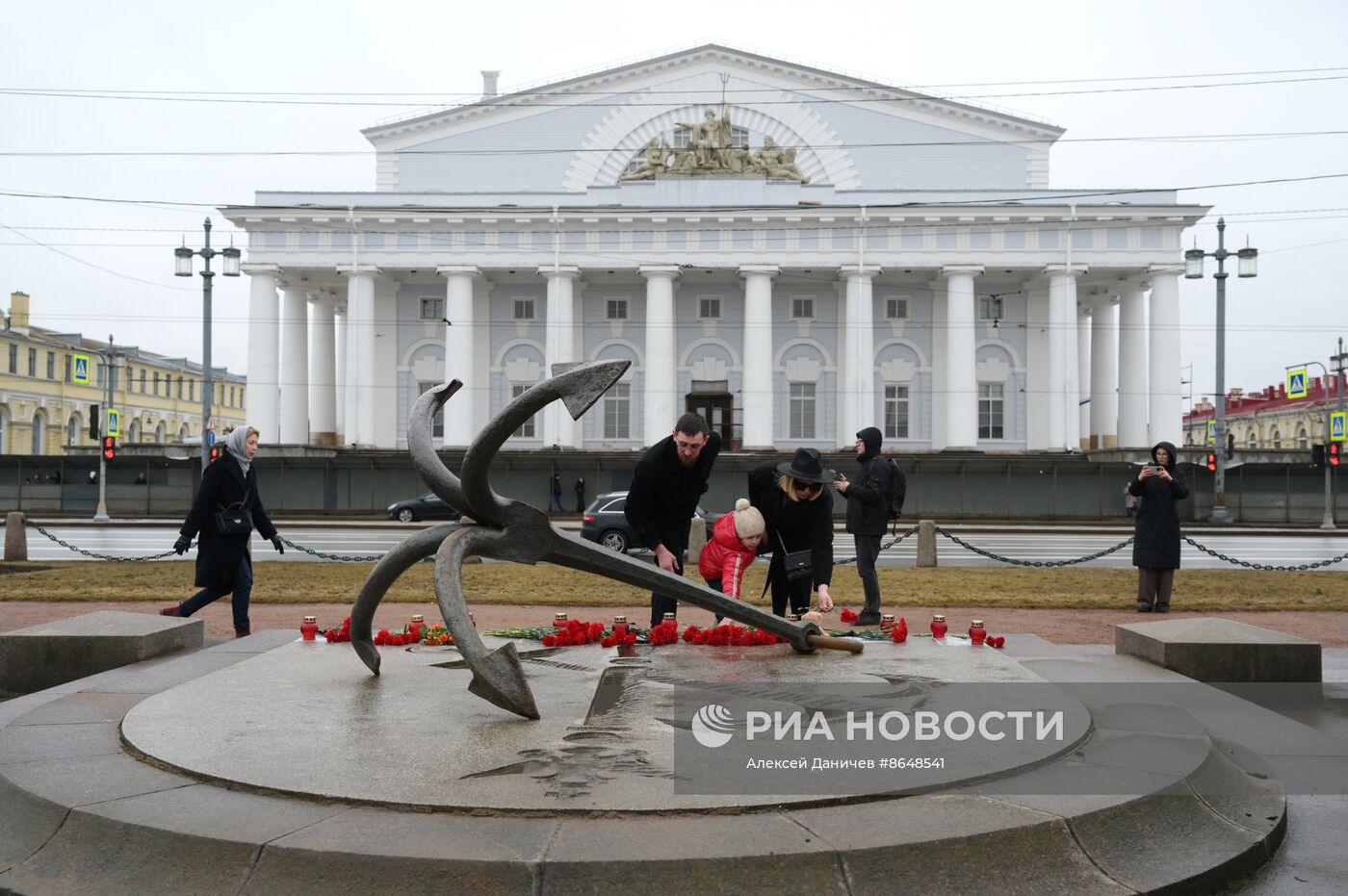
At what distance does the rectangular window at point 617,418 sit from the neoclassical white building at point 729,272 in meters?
0.14

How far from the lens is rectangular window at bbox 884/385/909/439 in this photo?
164 ft

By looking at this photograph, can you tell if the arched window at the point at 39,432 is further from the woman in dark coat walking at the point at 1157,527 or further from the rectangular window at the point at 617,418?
the woman in dark coat walking at the point at 1157,527

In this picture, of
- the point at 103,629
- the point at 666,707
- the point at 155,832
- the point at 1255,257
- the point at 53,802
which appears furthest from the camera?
the point at 1255,257

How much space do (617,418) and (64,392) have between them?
52.9m

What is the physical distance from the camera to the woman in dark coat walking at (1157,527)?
40.4 feet

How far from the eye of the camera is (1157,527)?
488 inches

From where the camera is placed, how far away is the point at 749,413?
154 feet

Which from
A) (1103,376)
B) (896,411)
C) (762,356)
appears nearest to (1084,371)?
(1103,376)

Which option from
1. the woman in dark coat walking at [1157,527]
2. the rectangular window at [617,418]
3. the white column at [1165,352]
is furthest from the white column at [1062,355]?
the woman in dark coat walking at [1157,527]

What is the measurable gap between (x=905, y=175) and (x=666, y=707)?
4978cm

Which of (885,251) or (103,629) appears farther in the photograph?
(885,251)

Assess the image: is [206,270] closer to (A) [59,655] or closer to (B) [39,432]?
(A) [59,655]

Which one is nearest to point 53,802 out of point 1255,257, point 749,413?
point 1255,257

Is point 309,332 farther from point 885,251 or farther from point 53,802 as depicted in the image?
point 53,802
